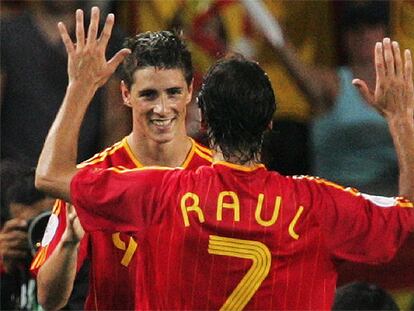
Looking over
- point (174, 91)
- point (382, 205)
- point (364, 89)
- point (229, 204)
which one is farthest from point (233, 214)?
point (174, 91)

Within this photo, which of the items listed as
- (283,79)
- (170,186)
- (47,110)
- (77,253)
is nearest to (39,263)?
(77,253)

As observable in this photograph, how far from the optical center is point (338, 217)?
4.61 m

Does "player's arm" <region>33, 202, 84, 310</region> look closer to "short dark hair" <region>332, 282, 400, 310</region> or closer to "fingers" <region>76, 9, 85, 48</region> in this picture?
"fingers" <region>76, 9, 85, 48</region>

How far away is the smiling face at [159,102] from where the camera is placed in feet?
18.3

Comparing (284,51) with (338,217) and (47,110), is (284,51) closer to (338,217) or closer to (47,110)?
(47,110)

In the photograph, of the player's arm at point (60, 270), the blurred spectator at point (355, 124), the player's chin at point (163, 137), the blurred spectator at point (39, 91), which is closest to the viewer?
the player's arm at point (60, 270)

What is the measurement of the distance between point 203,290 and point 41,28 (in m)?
3.18

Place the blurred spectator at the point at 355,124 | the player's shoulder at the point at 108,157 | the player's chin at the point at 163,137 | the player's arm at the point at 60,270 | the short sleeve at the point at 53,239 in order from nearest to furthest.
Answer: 1. the player's arm at the point at 60,270
2. the short sleeve at the point at 53,239
3. the player's shoulder at the point at 108,157
4. the player's chin at the point at 163,137
5. the blurred spectator at the point at 355,124

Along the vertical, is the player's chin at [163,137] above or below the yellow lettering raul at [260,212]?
above

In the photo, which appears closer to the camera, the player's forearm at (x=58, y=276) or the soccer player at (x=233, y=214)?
the soccer player at (x=233, y=214)

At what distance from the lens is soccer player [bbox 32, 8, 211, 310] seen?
5332 mm

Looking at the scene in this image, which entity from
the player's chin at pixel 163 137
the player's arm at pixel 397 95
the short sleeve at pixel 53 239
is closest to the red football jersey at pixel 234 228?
the player's arm at pixel 397 95

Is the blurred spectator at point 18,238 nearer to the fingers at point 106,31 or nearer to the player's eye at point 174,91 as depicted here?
A: the player's eye at point 174,91

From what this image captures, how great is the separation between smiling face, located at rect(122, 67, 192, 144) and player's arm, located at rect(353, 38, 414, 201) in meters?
1.09
